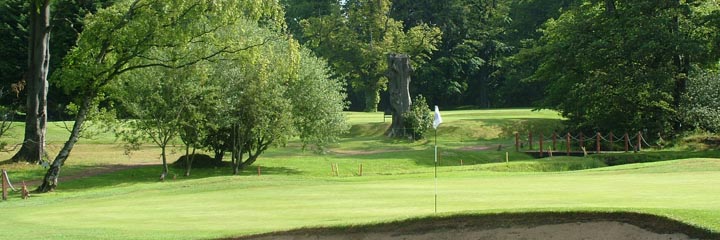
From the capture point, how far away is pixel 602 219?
12461 mm

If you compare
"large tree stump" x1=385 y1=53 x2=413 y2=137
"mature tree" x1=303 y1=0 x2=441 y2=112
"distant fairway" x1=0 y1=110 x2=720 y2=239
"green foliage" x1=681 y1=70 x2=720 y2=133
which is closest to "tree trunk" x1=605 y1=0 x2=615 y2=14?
"green foliage" x1=681 y1=70 x2=720 y2=133

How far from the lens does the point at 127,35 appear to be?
107 ft

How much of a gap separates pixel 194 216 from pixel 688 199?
10.2m

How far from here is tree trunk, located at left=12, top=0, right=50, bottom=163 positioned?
37.6m

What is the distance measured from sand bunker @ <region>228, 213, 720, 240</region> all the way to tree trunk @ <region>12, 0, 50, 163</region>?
91.5 ft

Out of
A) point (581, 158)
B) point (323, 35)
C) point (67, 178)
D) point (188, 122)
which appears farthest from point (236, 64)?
point (323, 35)

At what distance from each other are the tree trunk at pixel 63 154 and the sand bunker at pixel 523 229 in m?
21.3

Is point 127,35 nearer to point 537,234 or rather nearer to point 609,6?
point 537,234

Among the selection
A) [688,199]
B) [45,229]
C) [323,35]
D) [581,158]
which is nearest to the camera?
[688,199]

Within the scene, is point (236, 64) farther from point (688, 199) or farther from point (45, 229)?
point (688, 199)

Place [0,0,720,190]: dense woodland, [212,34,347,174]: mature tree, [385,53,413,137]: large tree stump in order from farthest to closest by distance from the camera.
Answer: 1. [385,53,413,137]: large tree stump
2. [212,34,347,174]: mature tree
3. [0,0,720,190]: dense woodland

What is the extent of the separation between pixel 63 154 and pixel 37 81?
6821 mm

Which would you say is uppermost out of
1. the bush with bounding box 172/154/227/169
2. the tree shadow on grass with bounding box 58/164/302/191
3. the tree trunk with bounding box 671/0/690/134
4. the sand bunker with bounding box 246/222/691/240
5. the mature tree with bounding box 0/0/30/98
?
the mature tree with bounding box 0/0/30/98

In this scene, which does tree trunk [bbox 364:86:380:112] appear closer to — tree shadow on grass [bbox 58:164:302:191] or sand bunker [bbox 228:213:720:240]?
tree shadow on grass [bbox 58:164:302:191]
